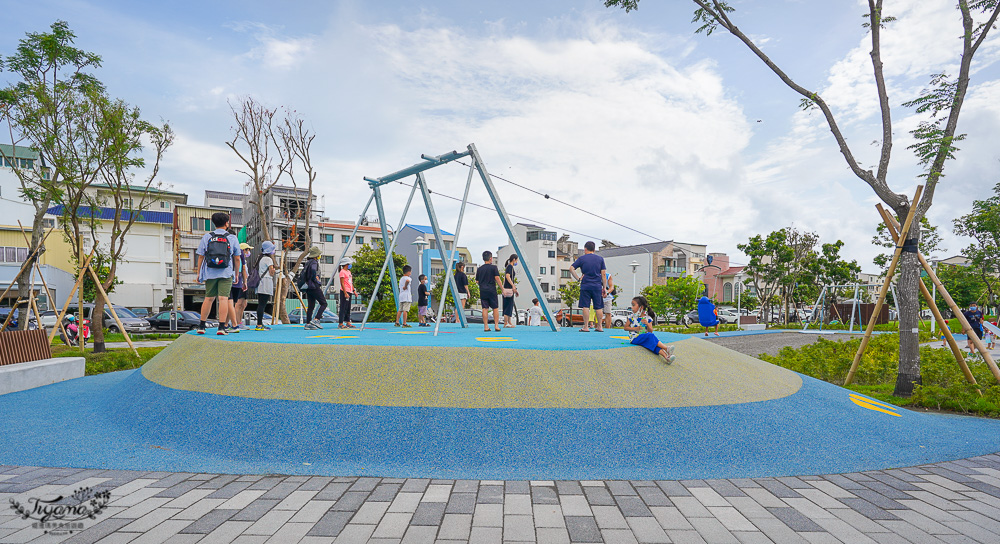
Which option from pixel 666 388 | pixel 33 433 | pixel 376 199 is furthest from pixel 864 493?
pixel 376 199

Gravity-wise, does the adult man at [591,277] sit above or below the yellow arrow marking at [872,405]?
above

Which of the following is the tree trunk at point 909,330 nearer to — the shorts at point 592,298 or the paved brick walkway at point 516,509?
the paved brick walkway at point 516,509

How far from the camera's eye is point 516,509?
4062mm

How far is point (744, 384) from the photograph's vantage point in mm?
6664

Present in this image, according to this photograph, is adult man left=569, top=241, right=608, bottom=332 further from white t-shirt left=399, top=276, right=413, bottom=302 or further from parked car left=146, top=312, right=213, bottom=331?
parked car left=146, top=312, right=213, bottom=331

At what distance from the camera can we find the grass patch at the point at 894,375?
8.18m

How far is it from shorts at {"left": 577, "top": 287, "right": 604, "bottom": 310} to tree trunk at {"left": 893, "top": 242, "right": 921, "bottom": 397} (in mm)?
5087

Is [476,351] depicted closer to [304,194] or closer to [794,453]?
[794,453]

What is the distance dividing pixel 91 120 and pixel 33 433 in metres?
12.4

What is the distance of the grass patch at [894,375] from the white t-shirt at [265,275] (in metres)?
11.1

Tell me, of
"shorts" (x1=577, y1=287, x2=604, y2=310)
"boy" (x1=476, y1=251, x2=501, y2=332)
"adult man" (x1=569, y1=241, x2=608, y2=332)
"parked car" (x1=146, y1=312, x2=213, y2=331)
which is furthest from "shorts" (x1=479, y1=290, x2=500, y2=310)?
"parked car" (x1=146, y1=312, x2=213, y2=331)

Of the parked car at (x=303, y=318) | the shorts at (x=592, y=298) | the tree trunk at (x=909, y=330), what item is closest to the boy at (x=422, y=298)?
the shorts at (x=592, y=298)

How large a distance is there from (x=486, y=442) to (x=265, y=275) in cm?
740

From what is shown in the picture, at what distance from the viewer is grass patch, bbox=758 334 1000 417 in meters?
8.18
